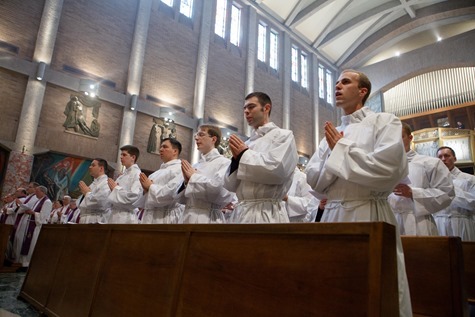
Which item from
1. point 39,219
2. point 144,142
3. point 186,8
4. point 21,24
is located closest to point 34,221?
point 39,219

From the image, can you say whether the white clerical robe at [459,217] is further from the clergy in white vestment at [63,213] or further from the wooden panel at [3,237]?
the clergy in white vestment at [63,213]

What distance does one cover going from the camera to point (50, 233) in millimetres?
3955

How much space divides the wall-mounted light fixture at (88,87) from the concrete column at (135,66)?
1102mm

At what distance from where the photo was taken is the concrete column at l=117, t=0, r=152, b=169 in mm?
11032

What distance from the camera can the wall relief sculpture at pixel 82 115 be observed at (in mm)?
9893

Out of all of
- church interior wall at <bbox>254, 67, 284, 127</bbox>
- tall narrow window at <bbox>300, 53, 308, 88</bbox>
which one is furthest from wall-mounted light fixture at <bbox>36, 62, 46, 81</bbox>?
tall narrow window at <bbox>300, 53, 308, 88</bbox>

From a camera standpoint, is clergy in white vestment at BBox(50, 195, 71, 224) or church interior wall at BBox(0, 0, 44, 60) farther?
church interior wall at BBox(0, 0, 44, 60)

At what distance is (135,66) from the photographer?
11.5 m

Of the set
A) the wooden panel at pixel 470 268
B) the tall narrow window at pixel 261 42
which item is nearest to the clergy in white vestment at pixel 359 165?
the wooden panel at pixel 470 268

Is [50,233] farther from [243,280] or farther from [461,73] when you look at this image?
[461,73]

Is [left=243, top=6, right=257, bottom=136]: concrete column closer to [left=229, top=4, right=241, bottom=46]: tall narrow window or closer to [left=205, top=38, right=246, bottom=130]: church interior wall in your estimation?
[left=205, top=38, right=246, bottom=130]: church interior wall

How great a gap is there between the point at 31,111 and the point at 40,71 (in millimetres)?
1164

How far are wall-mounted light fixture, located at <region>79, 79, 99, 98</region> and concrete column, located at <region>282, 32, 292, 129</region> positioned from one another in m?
9.28

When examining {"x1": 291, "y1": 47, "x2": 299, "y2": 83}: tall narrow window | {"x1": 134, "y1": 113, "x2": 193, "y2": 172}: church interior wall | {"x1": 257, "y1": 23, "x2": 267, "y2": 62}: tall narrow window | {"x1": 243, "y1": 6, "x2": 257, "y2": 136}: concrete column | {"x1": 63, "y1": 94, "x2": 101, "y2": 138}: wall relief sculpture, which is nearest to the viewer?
{"x1": 63, "y1": 94, "x2": 101, "y2": 138}: wall relief sculpture
